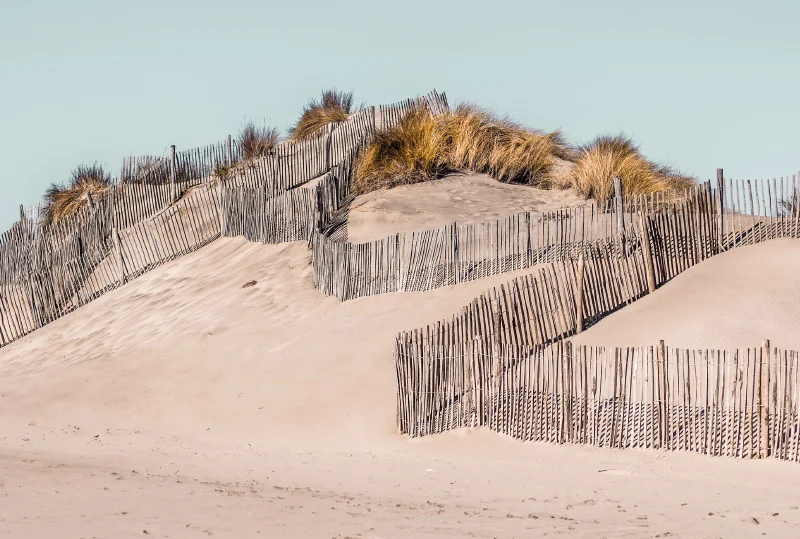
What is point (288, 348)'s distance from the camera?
16.0 m

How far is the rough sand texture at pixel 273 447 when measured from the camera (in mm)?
7621

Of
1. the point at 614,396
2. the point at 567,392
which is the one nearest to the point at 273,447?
the point at 567,392

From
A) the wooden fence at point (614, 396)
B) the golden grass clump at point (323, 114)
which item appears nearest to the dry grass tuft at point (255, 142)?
the golden grass clump at point (323, 114)

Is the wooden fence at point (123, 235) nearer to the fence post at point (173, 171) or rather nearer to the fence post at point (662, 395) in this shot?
the fence post at point (173, 171)

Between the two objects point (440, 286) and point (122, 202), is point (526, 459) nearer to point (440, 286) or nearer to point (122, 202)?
point (440, 286)

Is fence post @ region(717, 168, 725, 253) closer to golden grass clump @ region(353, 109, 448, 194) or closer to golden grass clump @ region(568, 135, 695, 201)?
golden grass clump @ region(568, 135, 695, 201)

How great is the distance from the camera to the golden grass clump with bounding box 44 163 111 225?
27453 mm

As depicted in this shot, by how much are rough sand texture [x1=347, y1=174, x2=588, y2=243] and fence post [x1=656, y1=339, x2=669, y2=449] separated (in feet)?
28.3

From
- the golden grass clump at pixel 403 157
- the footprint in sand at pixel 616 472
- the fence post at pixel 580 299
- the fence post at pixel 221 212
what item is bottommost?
the footprint in sand at pixel 616 472

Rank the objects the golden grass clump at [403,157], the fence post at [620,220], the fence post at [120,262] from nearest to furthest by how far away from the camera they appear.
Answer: the fence post at [620,220] < the golden grass clump at [403,157] < the fence post at [120,262]

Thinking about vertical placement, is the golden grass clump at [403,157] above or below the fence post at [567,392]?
above

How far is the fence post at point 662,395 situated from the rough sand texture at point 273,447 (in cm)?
29

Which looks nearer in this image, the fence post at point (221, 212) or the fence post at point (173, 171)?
the fence post at point (221, 212)

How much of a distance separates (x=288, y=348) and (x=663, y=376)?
661 centimetres
